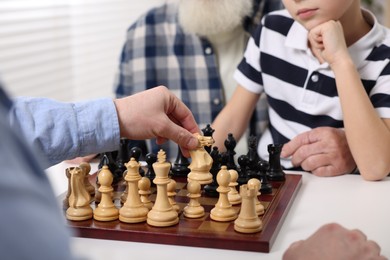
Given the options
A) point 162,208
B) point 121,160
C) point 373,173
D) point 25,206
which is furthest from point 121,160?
point 25,206

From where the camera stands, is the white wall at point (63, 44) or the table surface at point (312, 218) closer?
the table surface at point (312, 218)

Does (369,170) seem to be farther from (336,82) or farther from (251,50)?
(251,50)

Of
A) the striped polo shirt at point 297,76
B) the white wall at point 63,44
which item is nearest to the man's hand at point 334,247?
the striped polo shirt at point 297,76

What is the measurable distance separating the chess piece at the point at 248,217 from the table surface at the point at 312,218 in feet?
0.16

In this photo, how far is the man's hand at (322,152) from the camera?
173 centimetres

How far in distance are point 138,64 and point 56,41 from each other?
0.61m

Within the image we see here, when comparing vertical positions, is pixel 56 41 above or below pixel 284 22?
below

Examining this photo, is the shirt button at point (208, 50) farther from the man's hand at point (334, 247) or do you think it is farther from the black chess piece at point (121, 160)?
the man's hand at point (334, 247)

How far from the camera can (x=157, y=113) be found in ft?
4.74

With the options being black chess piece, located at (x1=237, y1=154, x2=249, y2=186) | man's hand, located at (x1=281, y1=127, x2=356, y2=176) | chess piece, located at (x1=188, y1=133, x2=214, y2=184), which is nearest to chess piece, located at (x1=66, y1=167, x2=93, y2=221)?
chess piece, located at (x1=188, y1=133, x2=214, y2=184)

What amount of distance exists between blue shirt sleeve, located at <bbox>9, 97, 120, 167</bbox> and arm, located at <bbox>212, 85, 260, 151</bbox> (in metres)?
0.72


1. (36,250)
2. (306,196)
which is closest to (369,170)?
(306,196)

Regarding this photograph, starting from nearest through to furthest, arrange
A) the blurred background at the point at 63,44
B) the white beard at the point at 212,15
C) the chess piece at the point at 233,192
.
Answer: the chess piece at the point at 233,192 → the white beard at the point at 212,15 → the blurred background at the point at 63,44

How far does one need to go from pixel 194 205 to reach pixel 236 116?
32.2 inches
